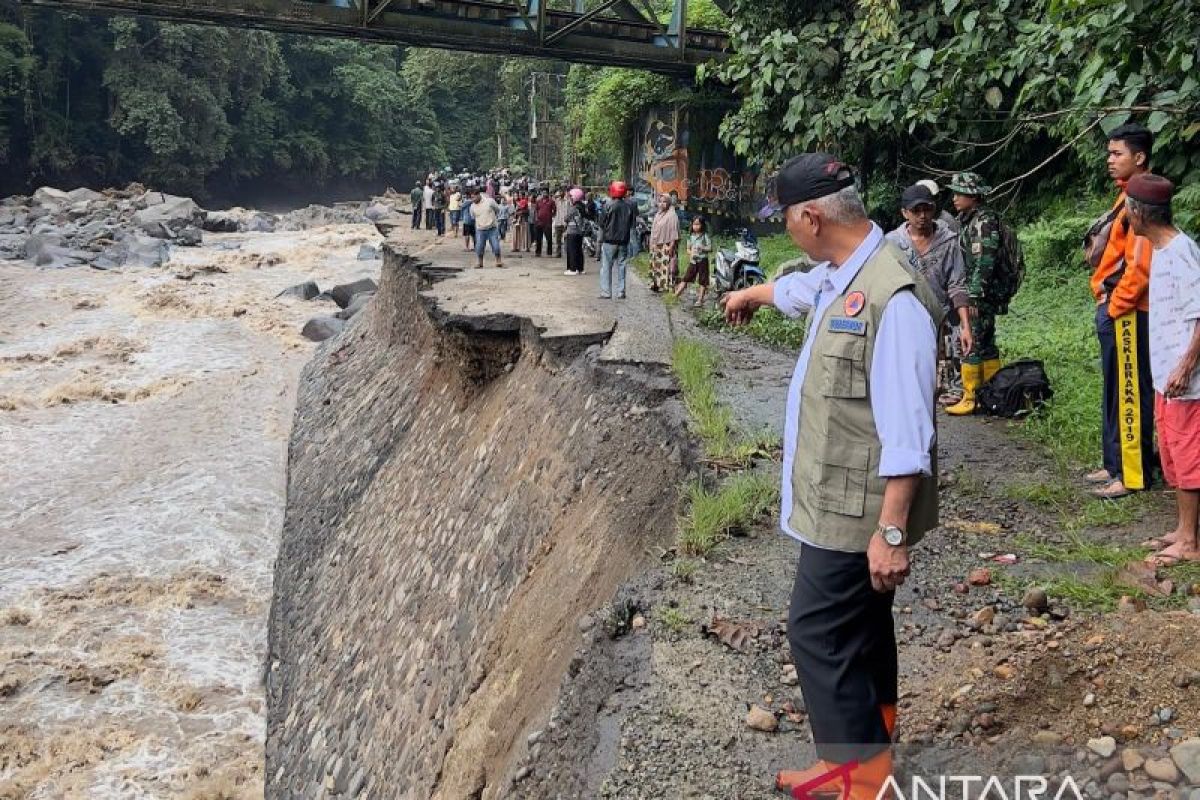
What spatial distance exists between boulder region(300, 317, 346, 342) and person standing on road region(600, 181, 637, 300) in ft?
27.9

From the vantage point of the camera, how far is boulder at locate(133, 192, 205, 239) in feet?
107

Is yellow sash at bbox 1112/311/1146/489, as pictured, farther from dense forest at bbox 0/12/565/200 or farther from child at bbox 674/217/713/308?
dense forest at bbox 0/12/565/200

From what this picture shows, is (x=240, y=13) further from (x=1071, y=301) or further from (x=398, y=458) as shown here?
(x=1071, y=301)

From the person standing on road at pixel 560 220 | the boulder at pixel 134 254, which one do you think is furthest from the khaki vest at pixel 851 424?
the boulder at pixel 134 254

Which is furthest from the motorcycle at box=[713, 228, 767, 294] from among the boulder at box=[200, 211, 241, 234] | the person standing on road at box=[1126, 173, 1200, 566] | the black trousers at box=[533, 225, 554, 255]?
the boulder at box=[200, 211, 241, 234]

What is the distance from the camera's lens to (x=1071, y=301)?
1074 cm

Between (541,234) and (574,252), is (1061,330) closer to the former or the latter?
(574,252)

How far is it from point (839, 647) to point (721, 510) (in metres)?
2.09

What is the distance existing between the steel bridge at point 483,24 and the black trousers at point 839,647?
14.7 m

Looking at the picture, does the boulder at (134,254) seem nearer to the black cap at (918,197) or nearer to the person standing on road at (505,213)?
the person standing on road at (505,213)

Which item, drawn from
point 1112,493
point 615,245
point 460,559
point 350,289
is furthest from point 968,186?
point 350,289

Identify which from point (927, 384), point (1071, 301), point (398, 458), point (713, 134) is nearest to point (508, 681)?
point (927, 384)

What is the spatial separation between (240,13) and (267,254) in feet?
48.7

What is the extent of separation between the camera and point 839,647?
105 inches
